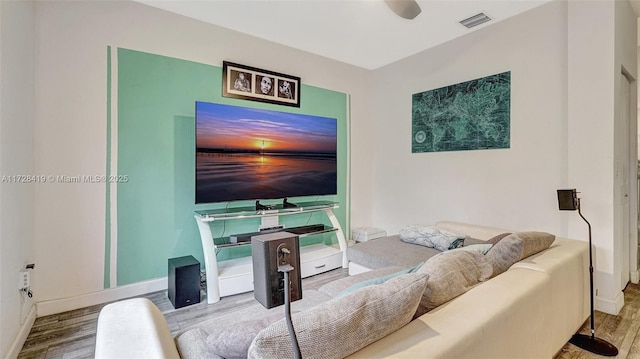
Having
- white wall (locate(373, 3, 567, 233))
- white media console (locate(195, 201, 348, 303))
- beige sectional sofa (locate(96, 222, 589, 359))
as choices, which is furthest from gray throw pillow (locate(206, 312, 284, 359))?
white wall (locate(373, 3, 567, 233))

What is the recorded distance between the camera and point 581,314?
6.76 feet

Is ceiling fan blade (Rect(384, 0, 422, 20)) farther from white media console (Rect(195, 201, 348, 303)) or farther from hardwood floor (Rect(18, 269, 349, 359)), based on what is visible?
hardwood floor (Rect(18, 269, 349, 359))

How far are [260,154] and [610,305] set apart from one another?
334 cm

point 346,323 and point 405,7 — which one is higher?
point 405,7

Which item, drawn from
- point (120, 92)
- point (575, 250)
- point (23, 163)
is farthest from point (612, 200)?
point (23, 163)

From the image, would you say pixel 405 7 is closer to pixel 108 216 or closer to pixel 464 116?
pixel 464 116

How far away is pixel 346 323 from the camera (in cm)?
86

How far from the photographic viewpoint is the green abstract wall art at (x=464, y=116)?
3096 mm

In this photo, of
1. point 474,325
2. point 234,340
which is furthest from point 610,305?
point 234,340

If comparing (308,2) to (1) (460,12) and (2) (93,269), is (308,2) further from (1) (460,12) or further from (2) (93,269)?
(2) (93,269)

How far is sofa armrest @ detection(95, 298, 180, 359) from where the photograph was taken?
84 cm

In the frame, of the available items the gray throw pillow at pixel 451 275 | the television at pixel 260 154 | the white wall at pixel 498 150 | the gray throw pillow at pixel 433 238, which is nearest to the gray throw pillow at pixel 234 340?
the gray throw pillow at pixel 451 275

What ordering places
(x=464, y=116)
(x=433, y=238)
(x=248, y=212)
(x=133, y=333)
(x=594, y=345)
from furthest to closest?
(x=464, y=116), (x=248, y=212), (x=433, y=238), (x=594, y=345), (x=133, y=333)

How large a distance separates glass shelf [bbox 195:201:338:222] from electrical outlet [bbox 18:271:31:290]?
1224 mm
